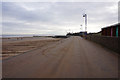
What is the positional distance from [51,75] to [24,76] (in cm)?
104

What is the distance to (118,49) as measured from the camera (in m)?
8.26

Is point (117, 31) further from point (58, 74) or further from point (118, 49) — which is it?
point (58, 74)

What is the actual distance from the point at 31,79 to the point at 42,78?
39 centimetres

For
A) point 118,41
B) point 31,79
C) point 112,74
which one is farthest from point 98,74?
point 118,41

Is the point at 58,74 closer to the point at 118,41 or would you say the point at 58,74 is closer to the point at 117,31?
the point at 118,41

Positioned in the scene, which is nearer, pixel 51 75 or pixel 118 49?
pixel 51 75

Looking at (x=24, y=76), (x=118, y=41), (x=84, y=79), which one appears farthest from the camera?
(x=118, y=41)

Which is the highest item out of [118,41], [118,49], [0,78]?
[118,41]

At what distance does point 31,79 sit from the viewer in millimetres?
3734

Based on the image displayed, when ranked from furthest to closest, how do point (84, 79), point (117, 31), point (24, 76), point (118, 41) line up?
point (117, 31), point (118, 41), point (24, 76), point (84, 79)

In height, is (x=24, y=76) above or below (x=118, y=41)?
below

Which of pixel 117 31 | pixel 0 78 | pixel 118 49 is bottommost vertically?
pixel 0 78

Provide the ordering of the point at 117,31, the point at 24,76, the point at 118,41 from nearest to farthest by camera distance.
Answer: the point at 24,76
the point at 118,41
the point at 117,31

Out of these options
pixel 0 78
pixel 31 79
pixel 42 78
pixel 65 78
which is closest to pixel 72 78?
pixel 65 78
